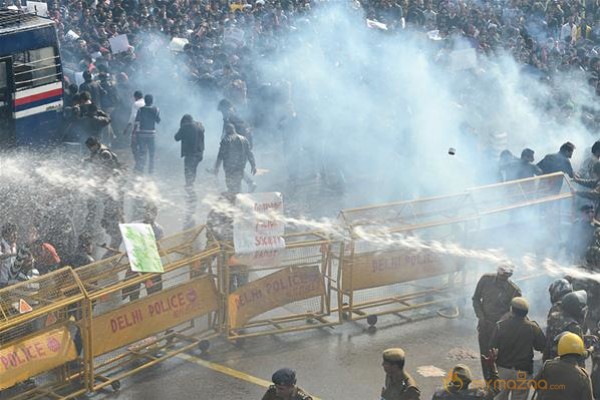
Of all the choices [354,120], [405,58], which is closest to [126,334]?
[354,120]

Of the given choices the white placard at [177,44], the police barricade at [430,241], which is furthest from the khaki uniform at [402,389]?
the white placard at [177,44]

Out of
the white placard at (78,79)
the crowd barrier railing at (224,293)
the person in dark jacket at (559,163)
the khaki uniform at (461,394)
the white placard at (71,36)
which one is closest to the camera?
the khaki uniform at (461,394)

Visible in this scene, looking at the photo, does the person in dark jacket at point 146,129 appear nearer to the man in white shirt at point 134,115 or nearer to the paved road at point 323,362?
the man in white shirt at point 134,115

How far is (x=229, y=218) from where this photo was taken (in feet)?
39.3

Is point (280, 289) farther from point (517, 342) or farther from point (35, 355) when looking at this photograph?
point (517, 342)

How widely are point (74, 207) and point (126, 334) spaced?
5611 millimetres

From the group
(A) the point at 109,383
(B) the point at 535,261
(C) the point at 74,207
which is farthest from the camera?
(C) the point at 74,207

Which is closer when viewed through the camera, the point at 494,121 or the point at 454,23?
the point at 494,121

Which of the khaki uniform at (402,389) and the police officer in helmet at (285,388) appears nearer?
the police officer in helmet at (285,388)

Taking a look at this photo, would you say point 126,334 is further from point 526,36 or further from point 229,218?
point 526,36

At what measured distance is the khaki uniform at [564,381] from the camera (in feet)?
23.5

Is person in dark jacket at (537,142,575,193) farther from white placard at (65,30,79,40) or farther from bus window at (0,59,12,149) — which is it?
white placard at (65,30,79,40)

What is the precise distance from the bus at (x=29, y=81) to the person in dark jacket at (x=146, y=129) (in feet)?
4.69

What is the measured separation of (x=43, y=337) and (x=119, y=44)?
1535cm
